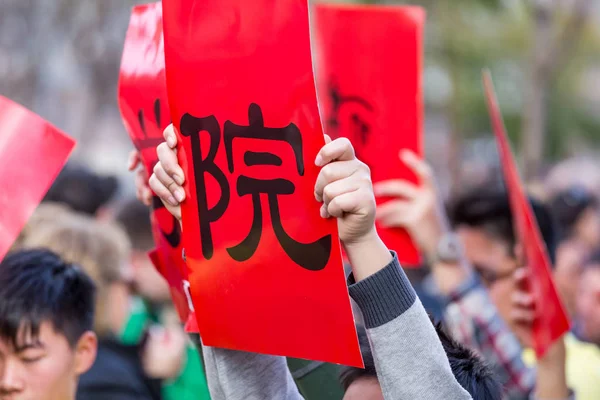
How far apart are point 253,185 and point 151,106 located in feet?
1.72

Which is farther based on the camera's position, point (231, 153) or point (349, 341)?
point (231, 153)

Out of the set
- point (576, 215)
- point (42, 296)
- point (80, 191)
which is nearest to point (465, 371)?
point (42, 296)

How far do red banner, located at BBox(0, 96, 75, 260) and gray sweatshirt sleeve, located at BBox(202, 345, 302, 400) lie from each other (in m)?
0.59

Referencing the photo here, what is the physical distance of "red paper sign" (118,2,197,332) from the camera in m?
2.18

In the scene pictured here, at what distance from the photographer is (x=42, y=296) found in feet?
8.41

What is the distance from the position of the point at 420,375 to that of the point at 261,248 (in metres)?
0.39

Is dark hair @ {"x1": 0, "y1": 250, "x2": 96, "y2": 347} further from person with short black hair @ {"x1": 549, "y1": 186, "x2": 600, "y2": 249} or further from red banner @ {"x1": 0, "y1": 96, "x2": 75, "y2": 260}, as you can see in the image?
person with short black hair @ {"x1": 549, "y1": 186, "x2": 600, "y2": 249}

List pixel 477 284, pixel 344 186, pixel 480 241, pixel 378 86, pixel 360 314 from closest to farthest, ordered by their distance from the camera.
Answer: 1. pixel 344 186
2. pixel 360 314
3. pixel 378 86
4. pixel 477 284
5. pixel 480 241

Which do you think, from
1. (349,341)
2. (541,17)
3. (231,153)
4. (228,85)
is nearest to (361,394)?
(349,341)

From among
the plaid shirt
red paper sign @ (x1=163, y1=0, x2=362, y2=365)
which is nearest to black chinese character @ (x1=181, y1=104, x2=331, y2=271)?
red paper sign @ (x1=163, y1=0, x2=362, y2=365)

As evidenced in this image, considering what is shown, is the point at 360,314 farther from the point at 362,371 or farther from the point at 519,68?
the point at 519,68

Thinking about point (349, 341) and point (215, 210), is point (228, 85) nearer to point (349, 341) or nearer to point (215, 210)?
point (215, 210)

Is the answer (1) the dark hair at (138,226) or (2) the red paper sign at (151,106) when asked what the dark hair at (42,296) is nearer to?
(2) the red paper sign at (151,106)

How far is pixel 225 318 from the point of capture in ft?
6.07
